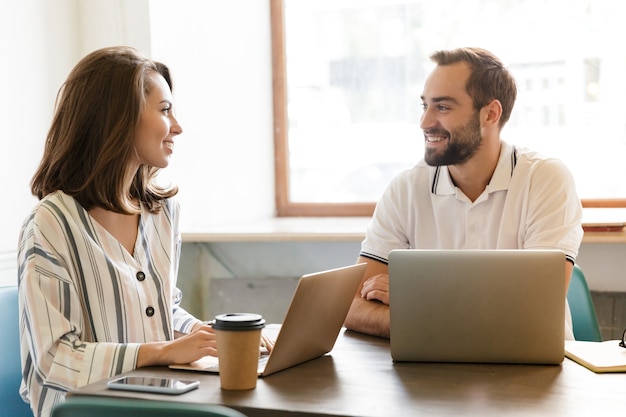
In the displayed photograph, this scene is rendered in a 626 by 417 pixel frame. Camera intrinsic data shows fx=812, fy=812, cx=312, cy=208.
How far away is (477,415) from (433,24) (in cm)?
220

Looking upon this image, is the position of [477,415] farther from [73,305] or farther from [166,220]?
[166,220]

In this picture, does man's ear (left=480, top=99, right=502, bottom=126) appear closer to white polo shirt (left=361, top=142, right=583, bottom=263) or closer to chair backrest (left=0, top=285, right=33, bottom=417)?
white polo shirt (left=361, top=142, right=583, bottom=263)

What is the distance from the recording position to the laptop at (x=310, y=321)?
1445 mm

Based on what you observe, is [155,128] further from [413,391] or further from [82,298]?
[413,391]

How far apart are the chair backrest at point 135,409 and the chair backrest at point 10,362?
2.67 ft

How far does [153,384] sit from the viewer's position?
1395mm

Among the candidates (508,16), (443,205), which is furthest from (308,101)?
(443,205)

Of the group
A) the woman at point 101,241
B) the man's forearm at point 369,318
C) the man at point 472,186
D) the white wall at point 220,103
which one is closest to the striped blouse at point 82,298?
the woman at point 101,241

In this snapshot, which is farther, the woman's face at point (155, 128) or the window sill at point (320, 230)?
the window sill at point (320, 230)

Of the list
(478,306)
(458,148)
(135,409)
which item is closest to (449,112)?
(458,148)

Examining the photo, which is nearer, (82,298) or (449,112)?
Answer: (82,298)

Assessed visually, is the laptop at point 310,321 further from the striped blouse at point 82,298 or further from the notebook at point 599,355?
the notebook at point 599,355

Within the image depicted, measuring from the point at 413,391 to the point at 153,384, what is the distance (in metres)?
0.44

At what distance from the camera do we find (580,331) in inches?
86.5
